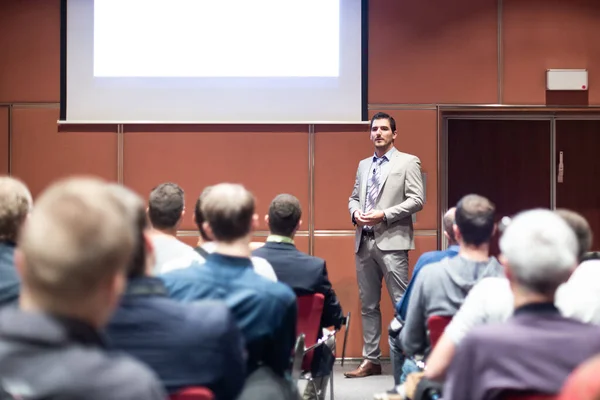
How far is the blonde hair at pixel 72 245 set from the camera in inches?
39.1

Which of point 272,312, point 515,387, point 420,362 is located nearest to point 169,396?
point 272,312

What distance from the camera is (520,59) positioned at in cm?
550

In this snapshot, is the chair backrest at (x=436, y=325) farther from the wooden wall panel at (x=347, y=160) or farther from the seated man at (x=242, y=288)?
the wooden wall panel at (x=347, y=160)

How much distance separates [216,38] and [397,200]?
1.88 metres

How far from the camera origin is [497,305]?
2.05 metres

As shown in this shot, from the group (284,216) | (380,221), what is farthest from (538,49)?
(284,216)

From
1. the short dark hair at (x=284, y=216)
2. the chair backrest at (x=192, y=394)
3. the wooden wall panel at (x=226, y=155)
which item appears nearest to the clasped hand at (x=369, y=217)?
the wooden wall panel at (x=226, y=155)

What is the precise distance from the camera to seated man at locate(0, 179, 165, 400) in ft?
3.25

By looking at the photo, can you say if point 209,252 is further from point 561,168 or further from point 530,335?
point 561,168

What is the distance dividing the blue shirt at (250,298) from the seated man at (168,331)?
339 mm

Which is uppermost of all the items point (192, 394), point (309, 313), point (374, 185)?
point (374, 185)

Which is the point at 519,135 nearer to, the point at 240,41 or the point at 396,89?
the point at 396,89

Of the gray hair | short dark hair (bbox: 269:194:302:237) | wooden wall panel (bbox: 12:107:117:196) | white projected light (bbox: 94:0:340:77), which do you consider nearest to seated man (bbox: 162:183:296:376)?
the gray hair

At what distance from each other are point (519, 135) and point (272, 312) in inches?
168
